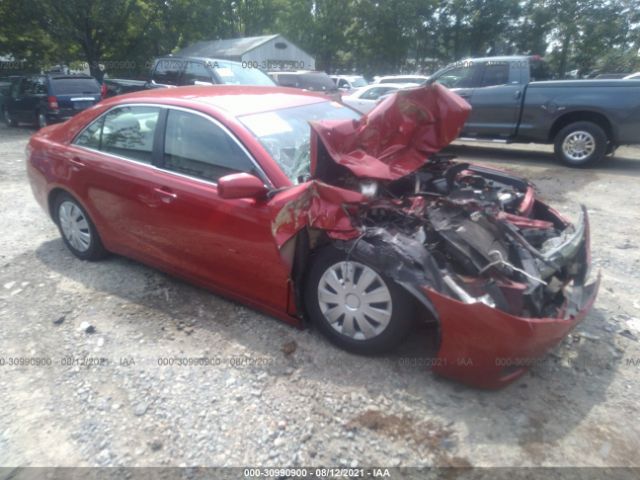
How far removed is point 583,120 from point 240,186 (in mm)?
7198

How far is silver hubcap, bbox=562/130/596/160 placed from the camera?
7.81 metres

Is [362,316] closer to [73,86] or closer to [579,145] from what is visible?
[579,145]

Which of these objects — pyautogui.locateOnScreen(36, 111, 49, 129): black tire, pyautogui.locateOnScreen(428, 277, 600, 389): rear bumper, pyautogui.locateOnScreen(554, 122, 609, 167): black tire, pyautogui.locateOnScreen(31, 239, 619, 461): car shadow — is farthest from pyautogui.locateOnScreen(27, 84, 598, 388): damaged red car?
pyautogui.locateOnScreen(36, 111, 49, 129): black tire

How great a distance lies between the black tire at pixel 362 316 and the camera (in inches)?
105

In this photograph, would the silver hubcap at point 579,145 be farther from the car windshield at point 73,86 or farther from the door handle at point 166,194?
the car windshield at point 73,86

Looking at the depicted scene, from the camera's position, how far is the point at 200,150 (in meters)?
3.32

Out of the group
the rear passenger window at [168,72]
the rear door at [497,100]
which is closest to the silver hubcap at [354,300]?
the rear door at [497,100]

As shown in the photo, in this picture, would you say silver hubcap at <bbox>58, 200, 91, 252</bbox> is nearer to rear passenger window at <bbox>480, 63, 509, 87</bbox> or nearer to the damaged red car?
the damaged red car

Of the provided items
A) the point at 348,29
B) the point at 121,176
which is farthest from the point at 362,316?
the point at 348,29

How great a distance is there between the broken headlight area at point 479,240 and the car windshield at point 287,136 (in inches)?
15.2

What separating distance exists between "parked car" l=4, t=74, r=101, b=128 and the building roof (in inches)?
436

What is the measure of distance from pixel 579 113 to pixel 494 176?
5.14 meters

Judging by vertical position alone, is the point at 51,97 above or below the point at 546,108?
above

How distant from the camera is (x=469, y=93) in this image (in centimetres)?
900
